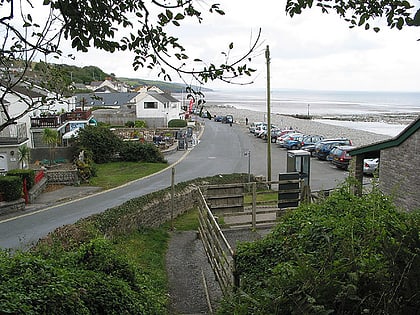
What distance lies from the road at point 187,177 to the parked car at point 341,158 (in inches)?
21.0

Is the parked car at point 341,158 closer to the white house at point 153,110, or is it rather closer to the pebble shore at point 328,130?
the pebble shore at point 328,130

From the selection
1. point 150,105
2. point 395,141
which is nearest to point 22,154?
point 395,141

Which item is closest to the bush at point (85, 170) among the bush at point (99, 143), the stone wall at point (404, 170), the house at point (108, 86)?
the bush at point (99, 143)

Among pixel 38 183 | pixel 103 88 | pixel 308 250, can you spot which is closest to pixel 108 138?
pixel 38 183

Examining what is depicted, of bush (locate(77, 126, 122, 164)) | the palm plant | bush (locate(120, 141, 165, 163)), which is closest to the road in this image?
bush (locate(120, 141, 165, 163))

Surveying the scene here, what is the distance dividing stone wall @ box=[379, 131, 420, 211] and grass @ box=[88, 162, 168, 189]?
14.8 meters

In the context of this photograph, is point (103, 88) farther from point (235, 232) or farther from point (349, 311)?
point (349, 311)

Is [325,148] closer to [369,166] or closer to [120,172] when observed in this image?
[369,166]

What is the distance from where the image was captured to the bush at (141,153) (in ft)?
110

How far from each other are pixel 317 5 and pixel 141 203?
11.3 m

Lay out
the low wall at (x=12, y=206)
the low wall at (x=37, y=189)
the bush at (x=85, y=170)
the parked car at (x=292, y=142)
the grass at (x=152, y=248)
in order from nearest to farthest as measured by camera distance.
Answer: the grass at (x=152, y=248), the low wall at (x=12, y=206), the low wall at (x=37, y=189), the bush at (x=85, y=170), the parked car at (x=292, y=142)

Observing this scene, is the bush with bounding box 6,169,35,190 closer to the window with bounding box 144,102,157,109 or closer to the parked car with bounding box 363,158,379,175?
the parked car with bounding box 363,158,379,175

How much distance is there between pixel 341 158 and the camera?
2986 centimetres

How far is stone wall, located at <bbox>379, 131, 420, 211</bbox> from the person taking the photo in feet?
41.7
